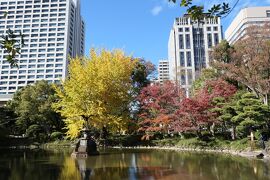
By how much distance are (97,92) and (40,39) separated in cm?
7122

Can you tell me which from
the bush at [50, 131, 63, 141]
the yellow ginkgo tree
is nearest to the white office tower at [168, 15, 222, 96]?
the bush at [50, 131, 63, 141]

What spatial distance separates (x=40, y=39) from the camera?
8681 centimetres

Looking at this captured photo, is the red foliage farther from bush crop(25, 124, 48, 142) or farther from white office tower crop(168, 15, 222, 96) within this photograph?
white office tower crop(168, 15, 222, 96)

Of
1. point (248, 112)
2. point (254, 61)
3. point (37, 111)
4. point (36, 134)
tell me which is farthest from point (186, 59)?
point (248, 112)

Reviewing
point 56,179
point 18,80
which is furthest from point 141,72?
point 18,80

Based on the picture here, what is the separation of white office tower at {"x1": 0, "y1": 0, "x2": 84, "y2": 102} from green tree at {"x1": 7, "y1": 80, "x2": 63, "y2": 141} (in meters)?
49.7

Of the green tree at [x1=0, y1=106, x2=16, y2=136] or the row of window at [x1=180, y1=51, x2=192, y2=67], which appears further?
the row of window at [x1=180, y1=51, x2=192, y2=67]

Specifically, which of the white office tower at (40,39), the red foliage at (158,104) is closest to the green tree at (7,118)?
the red foliage at (158,104)

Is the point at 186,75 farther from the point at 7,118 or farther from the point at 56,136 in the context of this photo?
the point at 7,118

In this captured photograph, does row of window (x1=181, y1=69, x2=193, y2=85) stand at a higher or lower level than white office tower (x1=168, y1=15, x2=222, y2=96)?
lower

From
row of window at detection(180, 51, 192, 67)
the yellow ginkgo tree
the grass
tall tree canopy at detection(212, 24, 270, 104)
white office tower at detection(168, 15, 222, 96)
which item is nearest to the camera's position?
the grass

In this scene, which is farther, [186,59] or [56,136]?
[186,59]

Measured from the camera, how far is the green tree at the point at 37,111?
3150 cm

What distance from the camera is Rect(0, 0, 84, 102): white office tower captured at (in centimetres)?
8256
